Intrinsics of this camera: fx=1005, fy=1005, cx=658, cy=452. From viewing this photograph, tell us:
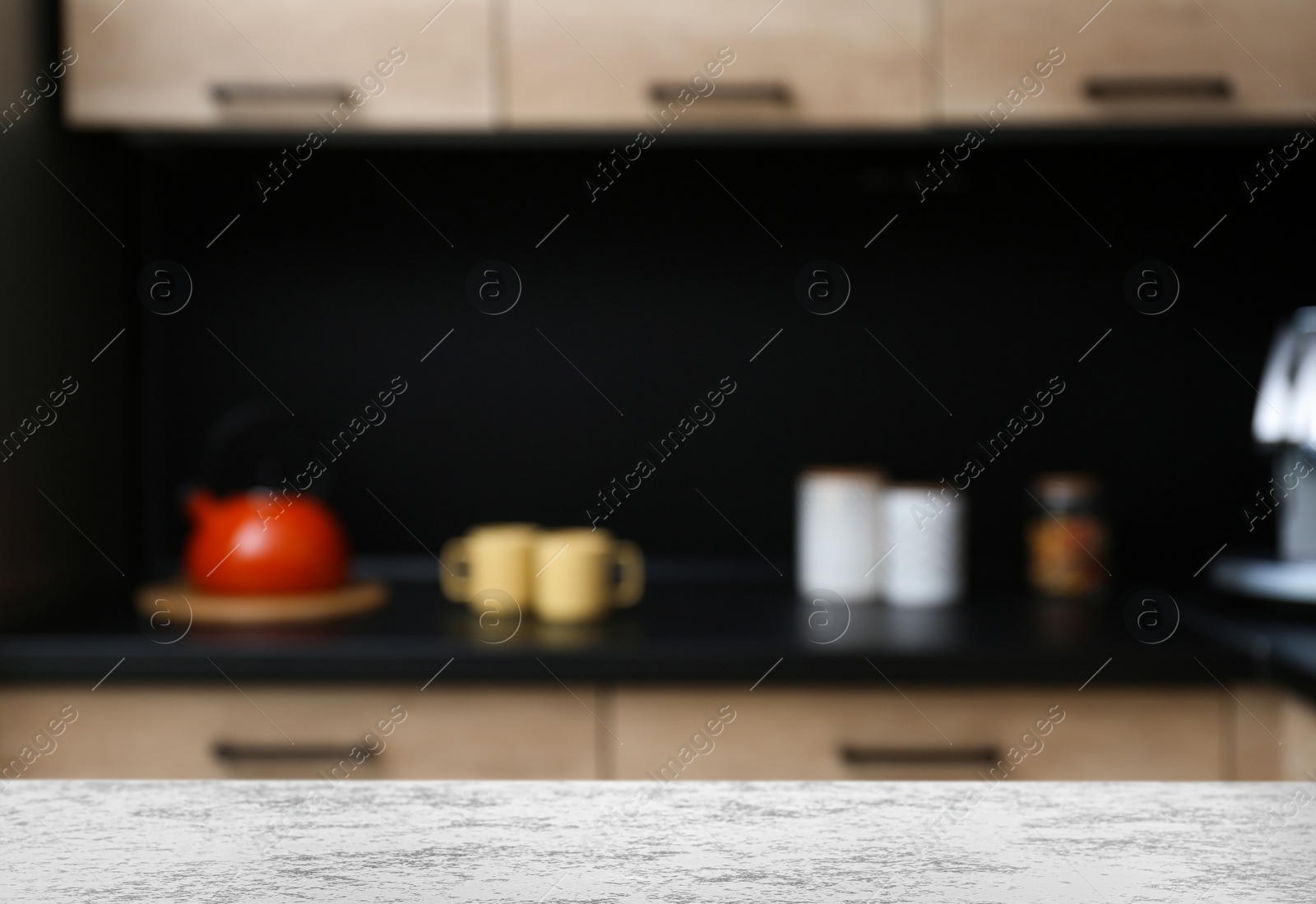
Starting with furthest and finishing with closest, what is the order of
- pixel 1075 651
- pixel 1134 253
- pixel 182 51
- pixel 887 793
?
pixel 1134 253
pixel 182 51
pixel 1075 651
pixel 887 793

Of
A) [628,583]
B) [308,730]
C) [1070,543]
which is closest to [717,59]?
[628,583]

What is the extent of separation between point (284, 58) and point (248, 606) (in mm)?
722

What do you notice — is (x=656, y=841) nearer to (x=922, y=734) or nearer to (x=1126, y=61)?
(x=922, y=734)

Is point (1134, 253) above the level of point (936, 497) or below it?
above

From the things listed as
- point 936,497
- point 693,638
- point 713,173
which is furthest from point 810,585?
point 713,173

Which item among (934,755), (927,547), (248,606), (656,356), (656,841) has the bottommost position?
(656,841)

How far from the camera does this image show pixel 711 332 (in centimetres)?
165

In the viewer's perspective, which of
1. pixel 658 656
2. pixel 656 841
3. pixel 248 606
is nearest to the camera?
pixel 656 841

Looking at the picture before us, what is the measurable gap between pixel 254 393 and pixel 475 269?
0.42 meters

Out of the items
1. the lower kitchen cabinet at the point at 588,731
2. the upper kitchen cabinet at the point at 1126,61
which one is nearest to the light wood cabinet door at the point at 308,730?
the lower kitchen cabinet at the point at 588,731

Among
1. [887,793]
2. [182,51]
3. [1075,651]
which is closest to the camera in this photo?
[887,793]

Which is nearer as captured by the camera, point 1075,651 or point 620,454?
point 1075,651

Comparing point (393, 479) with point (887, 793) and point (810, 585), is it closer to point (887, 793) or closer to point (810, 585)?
point (810, 585)

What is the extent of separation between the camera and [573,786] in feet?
1.69
